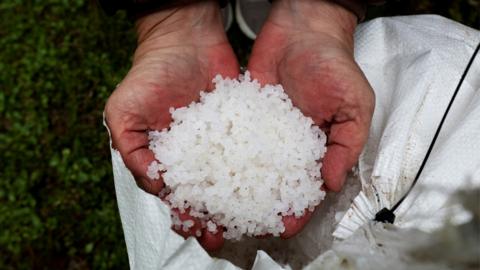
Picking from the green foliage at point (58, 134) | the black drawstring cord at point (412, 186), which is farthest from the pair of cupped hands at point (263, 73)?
the green foliage at point (58, 134)

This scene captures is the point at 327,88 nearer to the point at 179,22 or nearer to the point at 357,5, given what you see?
the point at 357,5

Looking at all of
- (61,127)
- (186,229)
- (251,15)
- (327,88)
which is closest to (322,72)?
(327,88)

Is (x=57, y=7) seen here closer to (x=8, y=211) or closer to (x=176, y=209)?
(x=8, y=211)

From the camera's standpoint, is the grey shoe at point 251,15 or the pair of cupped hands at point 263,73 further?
the grey shoe at point 251,15

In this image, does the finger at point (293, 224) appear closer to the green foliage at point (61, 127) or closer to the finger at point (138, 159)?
the finger at point (138, 159)

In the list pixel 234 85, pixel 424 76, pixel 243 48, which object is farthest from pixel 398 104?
pixel 243 48

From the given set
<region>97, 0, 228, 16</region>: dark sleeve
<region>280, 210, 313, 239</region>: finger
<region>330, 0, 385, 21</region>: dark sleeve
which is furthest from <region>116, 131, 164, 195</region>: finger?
<region>330, 0, 385, 21</region>: dark sleeve
